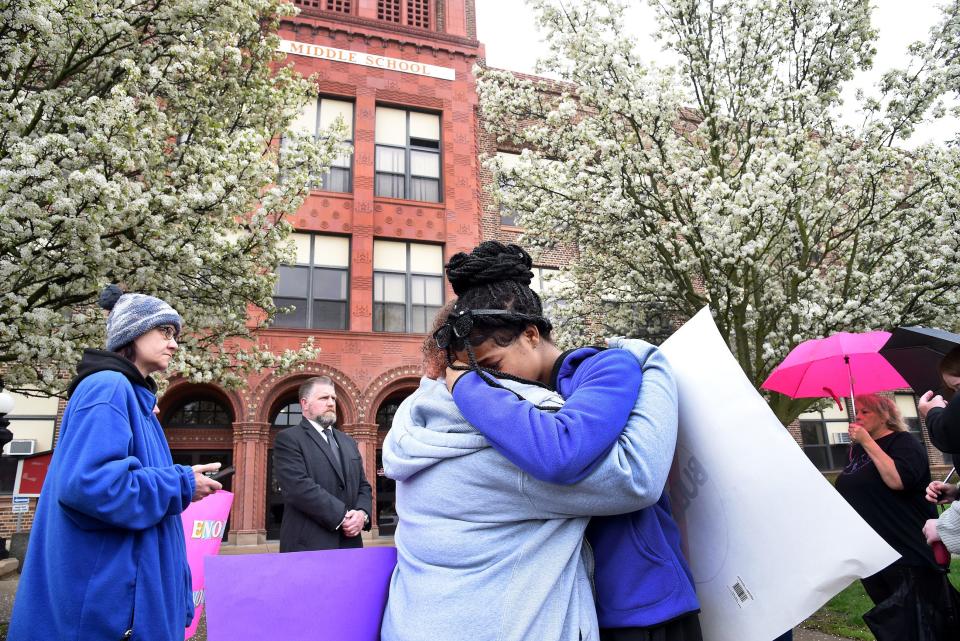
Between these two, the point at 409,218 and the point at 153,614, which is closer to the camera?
the point at 153,614

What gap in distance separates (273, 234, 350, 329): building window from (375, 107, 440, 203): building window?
2487 millimetres

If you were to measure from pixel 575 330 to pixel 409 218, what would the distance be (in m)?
8.92

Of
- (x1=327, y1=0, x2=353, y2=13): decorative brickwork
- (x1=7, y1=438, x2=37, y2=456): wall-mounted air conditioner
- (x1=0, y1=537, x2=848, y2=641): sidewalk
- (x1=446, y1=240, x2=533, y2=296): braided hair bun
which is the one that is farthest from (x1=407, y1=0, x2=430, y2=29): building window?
(x1=446, y1=240, x2=533, y2=296): braided hair bun

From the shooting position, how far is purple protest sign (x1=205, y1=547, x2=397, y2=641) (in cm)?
151

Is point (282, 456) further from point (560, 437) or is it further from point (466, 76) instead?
point (466, 76)

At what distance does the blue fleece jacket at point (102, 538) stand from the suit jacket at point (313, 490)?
6.82ft

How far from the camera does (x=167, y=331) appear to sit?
9.25 ft

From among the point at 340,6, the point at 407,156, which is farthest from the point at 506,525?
the point at 340,6

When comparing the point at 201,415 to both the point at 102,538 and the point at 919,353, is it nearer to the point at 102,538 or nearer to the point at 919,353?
the point at 102,538

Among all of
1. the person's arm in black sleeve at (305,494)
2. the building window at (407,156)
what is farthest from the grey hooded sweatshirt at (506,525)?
the building window at (407,156)

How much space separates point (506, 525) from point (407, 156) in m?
19.0

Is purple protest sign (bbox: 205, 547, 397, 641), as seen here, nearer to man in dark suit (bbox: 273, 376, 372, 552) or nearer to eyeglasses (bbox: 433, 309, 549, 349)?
eyeglasses (bbox: 433, 309, 549, 349)

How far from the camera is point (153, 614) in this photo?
2.24m

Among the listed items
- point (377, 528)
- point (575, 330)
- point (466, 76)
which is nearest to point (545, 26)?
point (575, 330)
